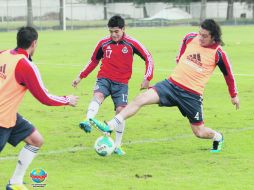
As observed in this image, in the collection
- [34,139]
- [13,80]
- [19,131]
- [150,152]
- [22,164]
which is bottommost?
[150,152]

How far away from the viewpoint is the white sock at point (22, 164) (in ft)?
28.2

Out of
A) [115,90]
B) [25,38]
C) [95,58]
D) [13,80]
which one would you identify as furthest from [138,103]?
[13,80]

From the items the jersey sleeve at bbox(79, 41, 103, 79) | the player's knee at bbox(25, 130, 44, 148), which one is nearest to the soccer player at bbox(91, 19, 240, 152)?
the jersey sleeve at bbox(79, 41, 103, 79)

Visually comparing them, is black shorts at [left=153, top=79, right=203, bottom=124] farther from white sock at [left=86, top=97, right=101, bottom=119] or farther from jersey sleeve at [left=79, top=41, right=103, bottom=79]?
jersey sleeve at [left=79, top=41, right=103, bottom=79]

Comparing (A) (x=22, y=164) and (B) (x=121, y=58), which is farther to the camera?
(B) (x=121, y=58)

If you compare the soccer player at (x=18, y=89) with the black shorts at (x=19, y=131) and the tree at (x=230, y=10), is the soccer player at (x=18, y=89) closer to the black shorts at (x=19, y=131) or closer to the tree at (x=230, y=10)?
the black shorts at (x=19, y=131)

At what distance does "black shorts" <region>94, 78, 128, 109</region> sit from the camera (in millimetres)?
11547

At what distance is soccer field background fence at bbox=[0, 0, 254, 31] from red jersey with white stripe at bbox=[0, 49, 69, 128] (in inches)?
2184

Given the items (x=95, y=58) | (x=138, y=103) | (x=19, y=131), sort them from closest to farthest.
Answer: (x=19, y=131) → (x=138, y=103) → (x=95, y=58)

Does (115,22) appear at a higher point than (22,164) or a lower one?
higher

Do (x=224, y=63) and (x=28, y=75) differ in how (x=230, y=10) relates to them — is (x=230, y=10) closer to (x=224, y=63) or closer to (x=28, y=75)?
(x=224, y=63)

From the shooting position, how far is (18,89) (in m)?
8.30

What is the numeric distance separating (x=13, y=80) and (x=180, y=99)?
3238mm

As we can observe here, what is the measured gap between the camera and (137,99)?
1055cm
